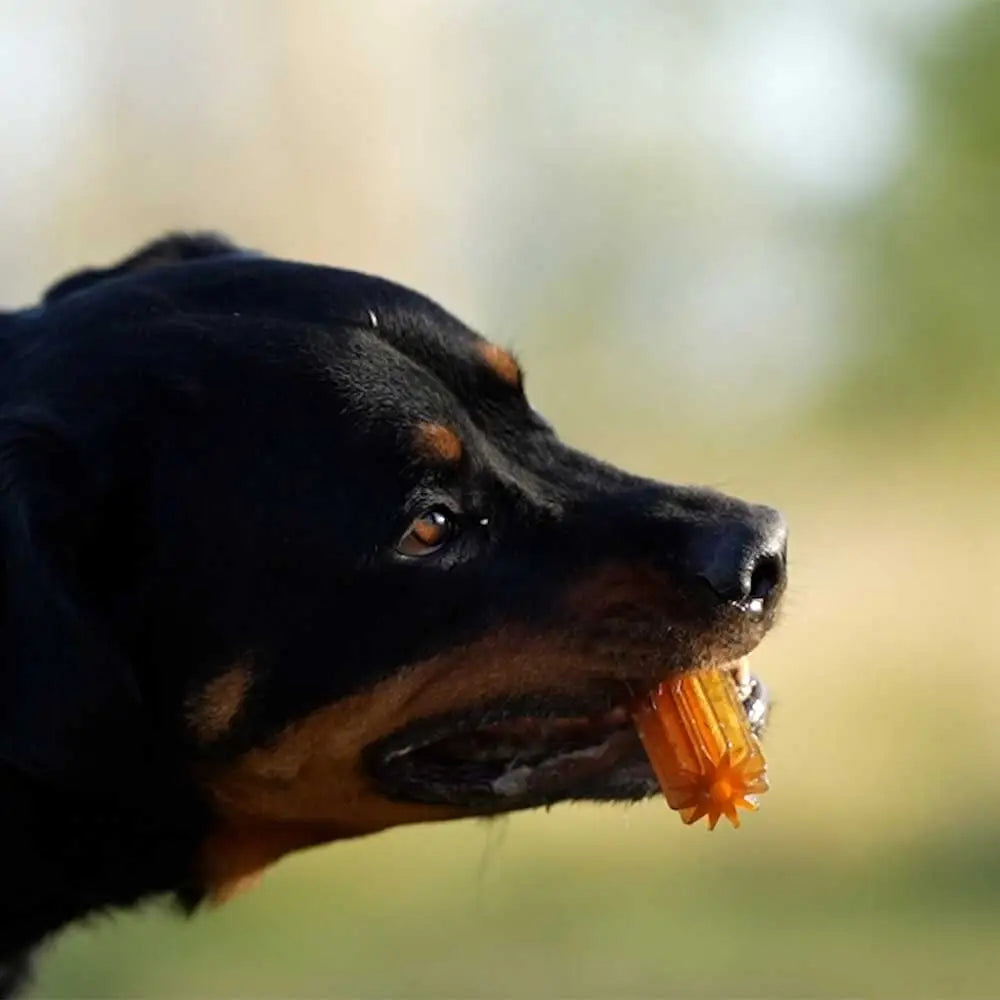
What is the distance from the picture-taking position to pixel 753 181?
22953 mm

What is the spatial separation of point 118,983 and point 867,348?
15764 millimetres

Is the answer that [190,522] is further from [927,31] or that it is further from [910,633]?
[927,31]

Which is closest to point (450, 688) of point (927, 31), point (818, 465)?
point (818, 465)

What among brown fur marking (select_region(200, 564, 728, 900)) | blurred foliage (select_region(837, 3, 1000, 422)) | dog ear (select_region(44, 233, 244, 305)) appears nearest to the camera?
brown fur marking (select_region(200, 564, 728, 900))

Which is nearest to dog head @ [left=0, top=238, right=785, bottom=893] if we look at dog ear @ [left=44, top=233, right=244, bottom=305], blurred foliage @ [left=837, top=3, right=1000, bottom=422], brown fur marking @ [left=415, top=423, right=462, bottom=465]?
brown fur marking @ [left=415, top=423, right=462, bottom=465]

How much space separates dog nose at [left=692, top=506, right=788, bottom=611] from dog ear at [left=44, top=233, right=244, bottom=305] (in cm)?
125

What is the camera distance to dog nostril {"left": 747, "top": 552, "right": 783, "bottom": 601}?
3.24 meters

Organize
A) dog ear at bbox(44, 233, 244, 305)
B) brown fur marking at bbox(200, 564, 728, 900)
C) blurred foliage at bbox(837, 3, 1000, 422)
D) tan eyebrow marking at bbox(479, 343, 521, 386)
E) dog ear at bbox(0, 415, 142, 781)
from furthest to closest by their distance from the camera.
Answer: blurred foliage at bbox(837, 3, 1000, 422)
dog ear at bbox(44, 233, 244, 305)
tan eyebrow marking at bbox(479, 343, 521, 386)
brown fur marking at bbox(200, 564, 728, 900)
dog ear at bbox(0, 415, 142, 781)

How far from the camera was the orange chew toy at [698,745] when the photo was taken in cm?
326

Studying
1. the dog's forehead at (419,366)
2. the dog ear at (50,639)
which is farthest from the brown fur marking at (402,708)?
the dog's forehead at (419,366)

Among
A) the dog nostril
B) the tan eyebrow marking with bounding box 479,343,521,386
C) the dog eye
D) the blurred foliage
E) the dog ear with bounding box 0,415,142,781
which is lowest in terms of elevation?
the dog ear with bounding box 0,415,142,781

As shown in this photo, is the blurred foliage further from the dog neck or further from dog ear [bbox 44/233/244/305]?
the dog neck

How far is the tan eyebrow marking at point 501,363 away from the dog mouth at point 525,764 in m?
0.65

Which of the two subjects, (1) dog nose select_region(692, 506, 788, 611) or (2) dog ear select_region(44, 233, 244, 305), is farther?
(2) dog ear select_region(44, 233, 244, 305)
